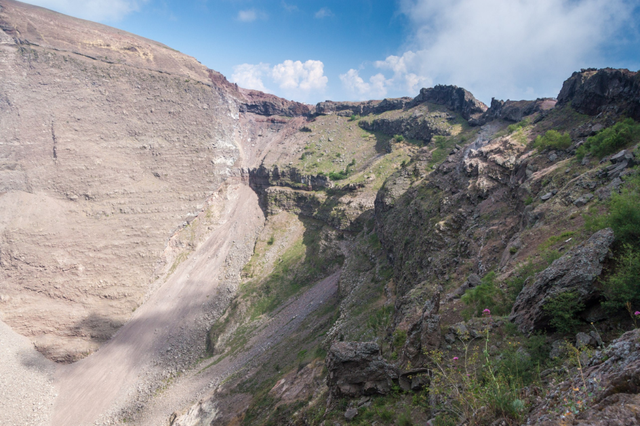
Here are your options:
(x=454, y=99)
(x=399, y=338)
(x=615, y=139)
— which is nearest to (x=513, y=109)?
(x=454, y=99)

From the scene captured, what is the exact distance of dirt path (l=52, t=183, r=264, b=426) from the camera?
3738cm

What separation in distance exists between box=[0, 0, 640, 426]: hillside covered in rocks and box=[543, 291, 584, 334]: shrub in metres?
0.05

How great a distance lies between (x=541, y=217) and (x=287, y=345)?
3000cm

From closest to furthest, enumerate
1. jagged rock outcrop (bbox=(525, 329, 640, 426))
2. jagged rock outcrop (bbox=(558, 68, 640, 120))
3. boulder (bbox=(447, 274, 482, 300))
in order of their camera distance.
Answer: jagged rock outcrop (bbox=(525, 329, 640, 426)), boulder (bbox=(447, 274, 482, 300)), jagged rock outcrop (bbox=(558, 68, 640, 120))

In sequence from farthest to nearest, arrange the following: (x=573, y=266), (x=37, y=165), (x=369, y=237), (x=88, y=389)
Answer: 1. (x=37, y=165)
2. (x=369, y=237)
3. (x=88, y=389)
4. (x=573, y=266)

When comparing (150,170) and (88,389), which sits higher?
(150,170)

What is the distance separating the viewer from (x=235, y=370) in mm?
35594

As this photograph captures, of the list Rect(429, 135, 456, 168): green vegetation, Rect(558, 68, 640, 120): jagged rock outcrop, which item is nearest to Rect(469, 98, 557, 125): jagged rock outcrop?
Rect(429, 135, 456, 168): green vegetation

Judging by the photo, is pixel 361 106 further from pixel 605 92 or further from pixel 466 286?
pixel 466 286

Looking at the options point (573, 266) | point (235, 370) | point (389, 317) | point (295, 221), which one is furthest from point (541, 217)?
point (295, 221)

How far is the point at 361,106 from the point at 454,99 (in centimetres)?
3154

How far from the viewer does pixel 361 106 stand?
3659 inches

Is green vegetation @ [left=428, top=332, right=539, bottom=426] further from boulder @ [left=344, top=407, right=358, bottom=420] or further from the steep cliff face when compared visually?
the steep cliff face

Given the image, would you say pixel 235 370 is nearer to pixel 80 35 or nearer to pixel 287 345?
pixel 287 345
